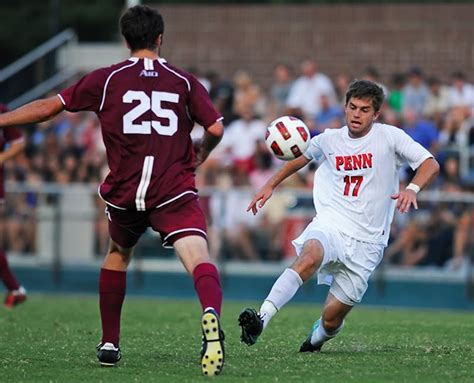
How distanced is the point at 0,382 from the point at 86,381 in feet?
1.68

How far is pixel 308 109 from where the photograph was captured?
65.6 feet

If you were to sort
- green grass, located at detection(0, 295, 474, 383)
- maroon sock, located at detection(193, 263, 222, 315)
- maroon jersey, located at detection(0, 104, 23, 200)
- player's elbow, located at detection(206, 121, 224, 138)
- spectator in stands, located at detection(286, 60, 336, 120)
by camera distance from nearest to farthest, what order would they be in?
1. maroon sock, located at detection(193, 263, 222, 315)
2. green grass, located at detection(0, 295, 474, 383)
3. player's elbow, located at detection(206, 121, 224, 138)
4. maroon jersey, located at detection(0, 104, 23, 200)
5. spectator in stands, located at detection(286, 60, 336, 120)

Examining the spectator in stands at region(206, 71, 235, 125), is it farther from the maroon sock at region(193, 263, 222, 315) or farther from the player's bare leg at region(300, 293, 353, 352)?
the maroon sock at region(193, 263, 222, 315)

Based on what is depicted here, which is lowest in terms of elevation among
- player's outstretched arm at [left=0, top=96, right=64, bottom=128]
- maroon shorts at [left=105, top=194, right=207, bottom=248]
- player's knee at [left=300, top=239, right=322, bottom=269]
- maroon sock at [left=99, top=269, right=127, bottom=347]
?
maroon sock at [left=99, top=269, right=127, bottom=347]

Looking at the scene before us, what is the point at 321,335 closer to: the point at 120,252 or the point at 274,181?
the point at 274,181

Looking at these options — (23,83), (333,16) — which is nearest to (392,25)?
(333,16)

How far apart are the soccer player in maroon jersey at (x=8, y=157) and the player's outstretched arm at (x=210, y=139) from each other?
16.6ft

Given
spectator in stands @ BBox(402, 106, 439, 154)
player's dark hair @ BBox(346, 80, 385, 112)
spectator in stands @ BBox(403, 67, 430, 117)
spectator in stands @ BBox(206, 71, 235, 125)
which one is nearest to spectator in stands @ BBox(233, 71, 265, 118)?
spectator in stands @ BBox(206, 71, 235, 125)

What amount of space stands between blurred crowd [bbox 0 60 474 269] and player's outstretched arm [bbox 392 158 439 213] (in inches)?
326

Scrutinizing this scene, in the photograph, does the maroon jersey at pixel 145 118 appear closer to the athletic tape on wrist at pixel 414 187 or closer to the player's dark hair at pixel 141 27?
the player's dark hair at pixel 141 27

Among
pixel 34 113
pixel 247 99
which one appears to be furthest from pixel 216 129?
pixel 247 99

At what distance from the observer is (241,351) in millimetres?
8953

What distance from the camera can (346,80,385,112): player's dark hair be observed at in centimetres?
877

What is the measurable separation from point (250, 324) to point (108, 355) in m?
0.97
